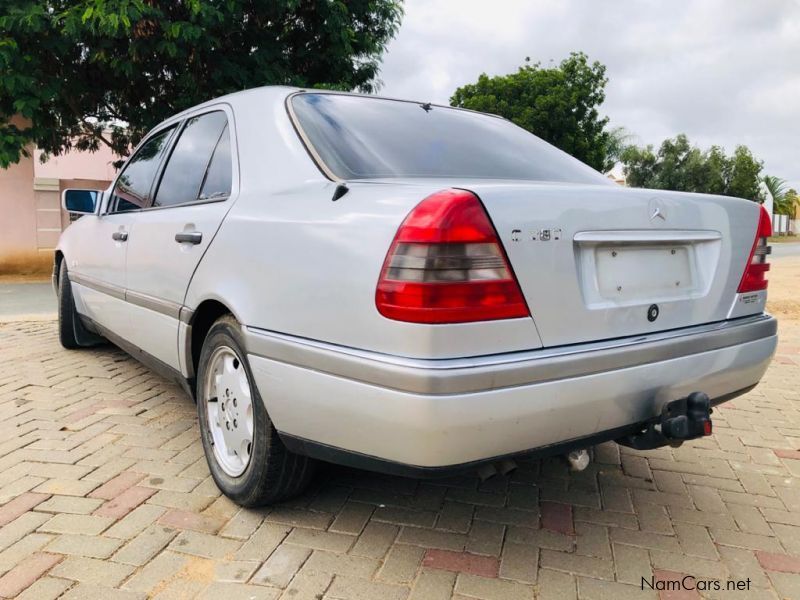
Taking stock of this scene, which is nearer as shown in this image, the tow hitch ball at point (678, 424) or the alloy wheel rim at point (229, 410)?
the tow hitch ball at point (678, 424)

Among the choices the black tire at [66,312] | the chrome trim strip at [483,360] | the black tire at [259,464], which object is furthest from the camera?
the black tire at [66,312]

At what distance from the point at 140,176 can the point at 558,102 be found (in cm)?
2580

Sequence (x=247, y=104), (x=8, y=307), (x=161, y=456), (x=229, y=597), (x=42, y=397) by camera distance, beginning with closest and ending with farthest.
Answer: (x=229, y=597), (x=247, y=104), (x=161, y=456), (x=42, y=397), (x=8, y=307)

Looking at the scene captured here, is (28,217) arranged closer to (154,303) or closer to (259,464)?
(154,303)

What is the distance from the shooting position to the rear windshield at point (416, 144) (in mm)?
2309

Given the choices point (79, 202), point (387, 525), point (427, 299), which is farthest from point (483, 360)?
point (79, 202)

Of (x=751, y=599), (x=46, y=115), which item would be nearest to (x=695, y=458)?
(x=751, y=599)

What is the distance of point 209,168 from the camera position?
285cm

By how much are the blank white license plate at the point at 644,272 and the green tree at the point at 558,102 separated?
25.6 metres

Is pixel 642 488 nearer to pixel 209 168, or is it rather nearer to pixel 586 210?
pixel 586 210

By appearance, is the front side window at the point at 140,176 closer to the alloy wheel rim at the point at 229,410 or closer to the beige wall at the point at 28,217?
the alloy wheel rim at the point at 229,410

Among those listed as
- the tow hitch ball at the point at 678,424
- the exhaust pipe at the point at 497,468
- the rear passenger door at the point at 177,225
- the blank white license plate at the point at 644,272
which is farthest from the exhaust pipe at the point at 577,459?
the rear passenger door at the point at 177,225

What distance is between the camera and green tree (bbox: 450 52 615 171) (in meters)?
27.1

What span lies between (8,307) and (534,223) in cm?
889
